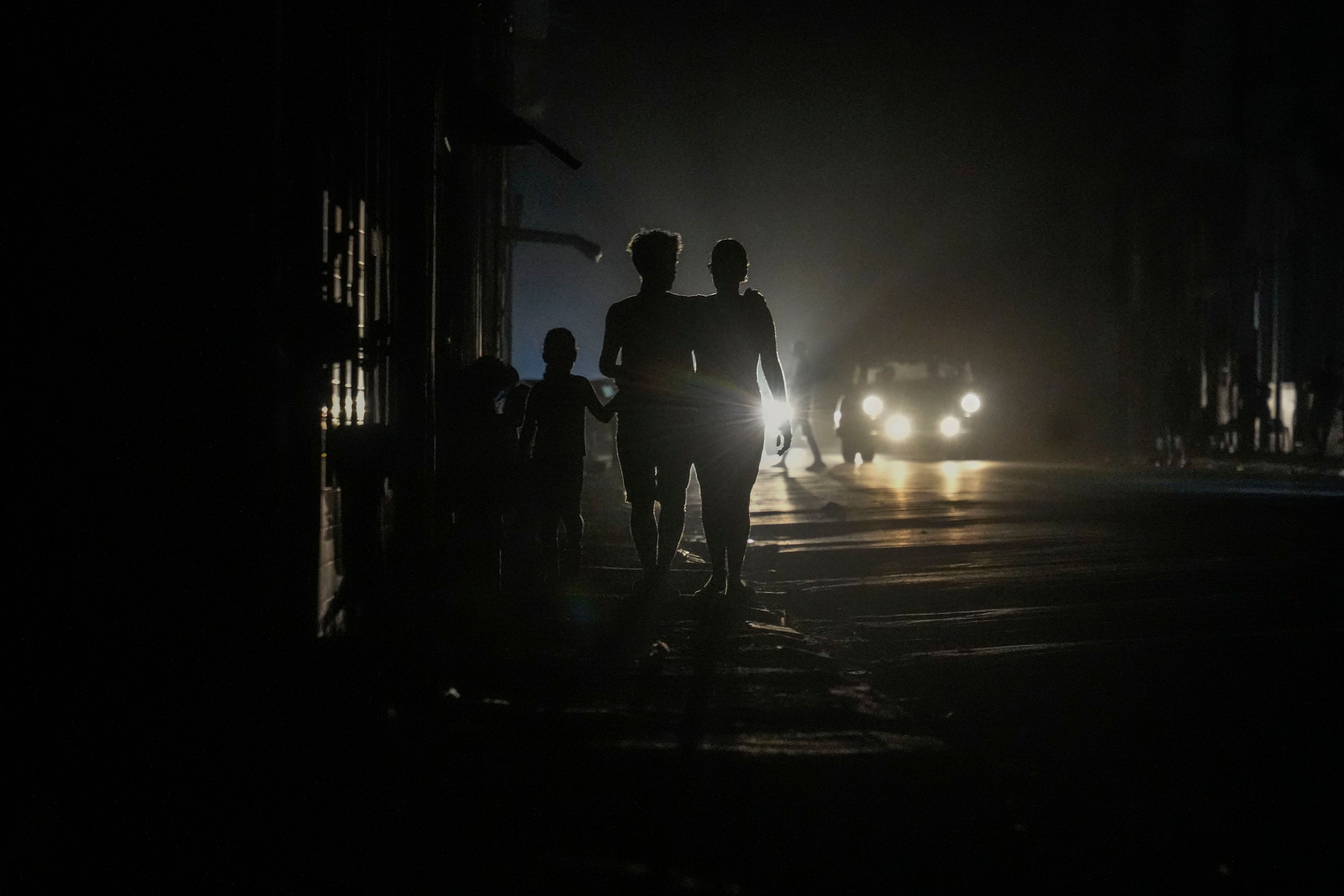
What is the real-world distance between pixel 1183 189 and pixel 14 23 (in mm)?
25067

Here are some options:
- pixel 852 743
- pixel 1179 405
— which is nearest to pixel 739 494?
pixel 852 743

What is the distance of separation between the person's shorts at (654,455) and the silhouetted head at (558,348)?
0.85 meters

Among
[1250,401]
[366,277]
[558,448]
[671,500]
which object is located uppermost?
[1250,401]

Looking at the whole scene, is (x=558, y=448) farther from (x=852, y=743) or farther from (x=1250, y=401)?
(x=1250, y=401)

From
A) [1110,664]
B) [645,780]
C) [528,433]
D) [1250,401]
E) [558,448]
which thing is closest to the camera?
[645,780]

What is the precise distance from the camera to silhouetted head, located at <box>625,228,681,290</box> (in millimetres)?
5004

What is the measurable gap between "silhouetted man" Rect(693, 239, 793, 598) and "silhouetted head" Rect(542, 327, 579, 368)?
3.63 ft

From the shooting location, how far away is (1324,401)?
18844 millimetres

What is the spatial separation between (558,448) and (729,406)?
125 centimetres

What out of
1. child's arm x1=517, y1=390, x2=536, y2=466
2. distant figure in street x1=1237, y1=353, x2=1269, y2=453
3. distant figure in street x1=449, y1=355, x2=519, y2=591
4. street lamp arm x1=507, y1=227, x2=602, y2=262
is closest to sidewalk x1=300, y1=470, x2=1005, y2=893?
distant figure in street x1=449, y1=355, x2=519, y2=591

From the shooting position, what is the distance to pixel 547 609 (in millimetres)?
4746

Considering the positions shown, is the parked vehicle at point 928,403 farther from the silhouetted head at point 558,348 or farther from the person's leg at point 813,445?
the silhouetted head at point 558,348

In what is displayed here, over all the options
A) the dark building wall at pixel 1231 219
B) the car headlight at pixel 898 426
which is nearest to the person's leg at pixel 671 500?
the dark building wall at pixel 1231 219

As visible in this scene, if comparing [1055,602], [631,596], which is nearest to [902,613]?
[1055,602]
